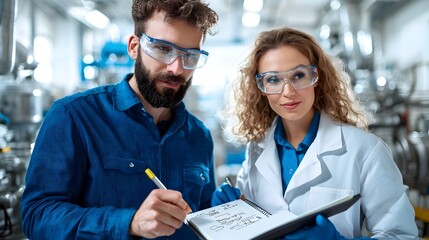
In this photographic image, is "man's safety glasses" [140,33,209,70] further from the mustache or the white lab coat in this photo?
the white lab coat

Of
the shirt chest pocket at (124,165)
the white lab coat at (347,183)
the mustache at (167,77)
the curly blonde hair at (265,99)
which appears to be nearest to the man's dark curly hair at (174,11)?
the mustache at (167,77)

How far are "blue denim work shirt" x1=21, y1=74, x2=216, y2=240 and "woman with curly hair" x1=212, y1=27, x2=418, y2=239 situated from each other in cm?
22

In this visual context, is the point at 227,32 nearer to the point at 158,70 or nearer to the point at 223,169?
the point at 223,169

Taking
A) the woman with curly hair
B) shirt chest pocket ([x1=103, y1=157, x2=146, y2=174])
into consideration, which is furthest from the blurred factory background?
shirt chest pocket ([x1=103, y1=157, x2=146, y2=174])

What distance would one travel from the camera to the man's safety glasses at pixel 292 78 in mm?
1143

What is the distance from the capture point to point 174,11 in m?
1.05

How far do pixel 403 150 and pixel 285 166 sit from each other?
1932mm

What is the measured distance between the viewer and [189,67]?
1.10 m

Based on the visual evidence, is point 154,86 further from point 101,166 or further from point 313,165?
point 313,165

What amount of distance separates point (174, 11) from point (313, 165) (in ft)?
2.20

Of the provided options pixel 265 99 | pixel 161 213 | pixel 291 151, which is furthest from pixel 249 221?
pixel 265 99

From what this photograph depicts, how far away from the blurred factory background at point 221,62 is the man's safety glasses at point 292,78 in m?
0.27

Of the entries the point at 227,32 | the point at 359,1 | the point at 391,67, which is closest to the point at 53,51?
the point at 227,32

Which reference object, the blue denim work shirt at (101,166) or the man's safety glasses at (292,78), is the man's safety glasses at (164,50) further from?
the man's safety glasses at (292,78)
